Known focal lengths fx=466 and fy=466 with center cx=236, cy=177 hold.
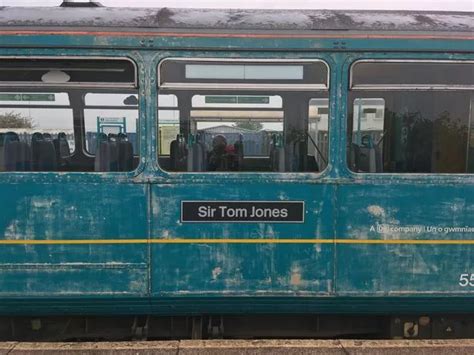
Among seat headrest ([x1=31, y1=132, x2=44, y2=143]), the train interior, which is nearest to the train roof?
the train interior

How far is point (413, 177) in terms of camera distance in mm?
3613

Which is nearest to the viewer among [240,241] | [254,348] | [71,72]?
[254,348]

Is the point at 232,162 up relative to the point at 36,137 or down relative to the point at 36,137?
down

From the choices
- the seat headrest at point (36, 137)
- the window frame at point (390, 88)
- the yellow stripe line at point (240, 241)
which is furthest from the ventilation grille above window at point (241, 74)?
the yellow stripe line at point (240, 241)

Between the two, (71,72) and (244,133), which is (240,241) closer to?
(244,133)

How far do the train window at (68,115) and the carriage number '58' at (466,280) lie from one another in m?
2.74

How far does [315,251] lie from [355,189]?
575mm

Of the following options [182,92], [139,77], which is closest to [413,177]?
[182,92]

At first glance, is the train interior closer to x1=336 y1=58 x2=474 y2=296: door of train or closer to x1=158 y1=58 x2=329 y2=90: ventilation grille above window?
x1=158 y1=58 x2=329 y2=90: ventilation grille above window

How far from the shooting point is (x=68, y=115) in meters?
3.71

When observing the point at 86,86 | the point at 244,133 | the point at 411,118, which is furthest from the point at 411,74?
the point at 86,86

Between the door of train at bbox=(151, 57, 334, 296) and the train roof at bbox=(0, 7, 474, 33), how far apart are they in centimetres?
30

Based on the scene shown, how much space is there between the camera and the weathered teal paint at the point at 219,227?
3.54 meters

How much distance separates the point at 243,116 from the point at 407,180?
137 cm
